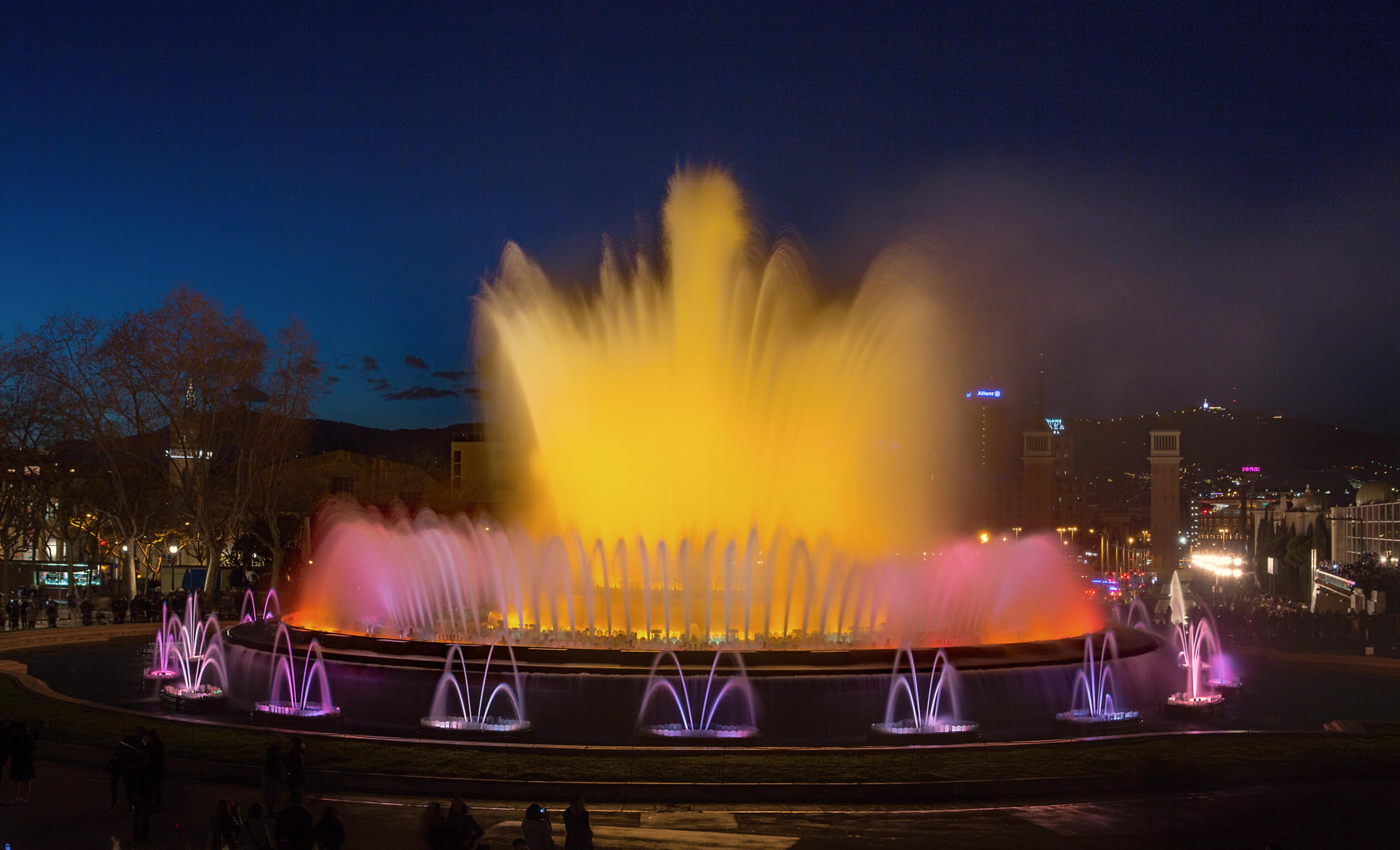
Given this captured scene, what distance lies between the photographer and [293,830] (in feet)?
25.5

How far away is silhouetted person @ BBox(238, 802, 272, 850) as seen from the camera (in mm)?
7973

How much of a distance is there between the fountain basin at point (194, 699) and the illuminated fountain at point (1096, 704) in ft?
42.4

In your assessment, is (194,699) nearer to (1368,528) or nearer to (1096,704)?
(1096,704)

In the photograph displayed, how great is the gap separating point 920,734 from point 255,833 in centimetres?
938

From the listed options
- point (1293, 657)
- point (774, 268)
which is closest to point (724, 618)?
point (774, 268)

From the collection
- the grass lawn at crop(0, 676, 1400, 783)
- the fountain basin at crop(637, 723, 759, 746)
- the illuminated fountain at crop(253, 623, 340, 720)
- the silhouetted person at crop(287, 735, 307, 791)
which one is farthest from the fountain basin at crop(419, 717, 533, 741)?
the silhouetted person at crop(287, 735, 307, 791)

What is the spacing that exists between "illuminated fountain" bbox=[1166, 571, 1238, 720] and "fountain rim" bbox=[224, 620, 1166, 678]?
6.28 ft

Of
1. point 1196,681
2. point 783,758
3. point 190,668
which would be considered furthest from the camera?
point 190,668

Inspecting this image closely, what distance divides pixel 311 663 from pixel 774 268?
15054mm

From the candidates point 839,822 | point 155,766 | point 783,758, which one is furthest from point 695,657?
point 155,766

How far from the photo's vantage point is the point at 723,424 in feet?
89.2

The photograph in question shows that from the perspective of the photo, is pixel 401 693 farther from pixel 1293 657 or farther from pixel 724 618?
pixel 1293 657

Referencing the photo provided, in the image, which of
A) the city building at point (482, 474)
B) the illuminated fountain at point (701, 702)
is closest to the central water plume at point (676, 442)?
the illuminated fountain at point (701, 702)

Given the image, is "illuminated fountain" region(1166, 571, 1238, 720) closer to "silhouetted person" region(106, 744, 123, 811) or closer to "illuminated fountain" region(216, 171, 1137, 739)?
"illuminated fountain" region(216, 171, 1137, 739)
